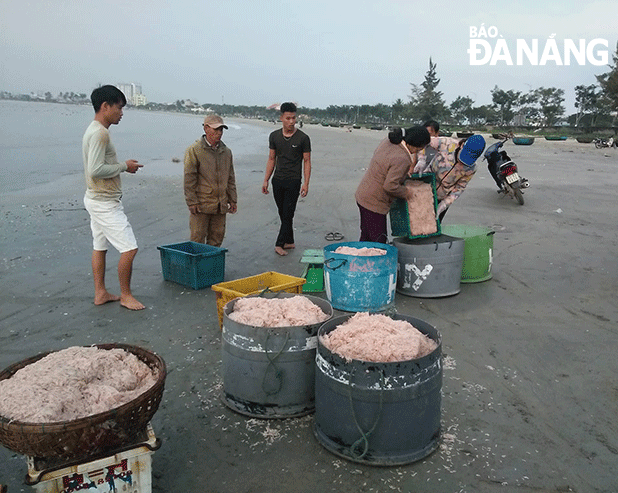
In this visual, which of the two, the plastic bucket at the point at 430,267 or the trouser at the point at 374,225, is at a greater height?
the trouser at the point at 374,225

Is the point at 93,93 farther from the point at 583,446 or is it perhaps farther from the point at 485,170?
the point at 485,170

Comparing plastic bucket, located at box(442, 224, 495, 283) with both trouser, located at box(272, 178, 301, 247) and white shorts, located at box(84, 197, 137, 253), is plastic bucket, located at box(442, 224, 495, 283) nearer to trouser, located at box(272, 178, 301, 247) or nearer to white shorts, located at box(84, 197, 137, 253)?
trouser, located at box(272, 178, 301, 247)

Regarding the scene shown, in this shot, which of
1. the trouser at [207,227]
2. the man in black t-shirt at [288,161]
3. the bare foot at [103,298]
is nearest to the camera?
the bare foot at [103,298]

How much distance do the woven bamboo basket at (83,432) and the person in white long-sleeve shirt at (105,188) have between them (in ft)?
10.1

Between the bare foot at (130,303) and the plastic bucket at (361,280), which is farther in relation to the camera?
the bare foot at (130,303)

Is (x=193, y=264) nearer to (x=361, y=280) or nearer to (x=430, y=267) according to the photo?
(x=361, y=280)

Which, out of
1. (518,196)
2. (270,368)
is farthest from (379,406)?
(518,196)

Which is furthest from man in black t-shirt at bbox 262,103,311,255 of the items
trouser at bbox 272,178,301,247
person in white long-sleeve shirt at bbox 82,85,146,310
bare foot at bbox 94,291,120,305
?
bare foot at bbox 94,291,120,305

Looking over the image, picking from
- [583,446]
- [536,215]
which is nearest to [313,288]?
[583,446]

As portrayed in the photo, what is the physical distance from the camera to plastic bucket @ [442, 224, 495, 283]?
20.8 ft

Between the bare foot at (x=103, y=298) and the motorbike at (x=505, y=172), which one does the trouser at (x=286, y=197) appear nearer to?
the bare foot at (x=103, y=298)

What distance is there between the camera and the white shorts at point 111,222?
523cm

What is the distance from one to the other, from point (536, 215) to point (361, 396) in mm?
9125

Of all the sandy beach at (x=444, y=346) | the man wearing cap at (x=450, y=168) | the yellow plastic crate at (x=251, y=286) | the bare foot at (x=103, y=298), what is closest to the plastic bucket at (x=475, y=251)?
the sandy beach at (x=444, y=346)
